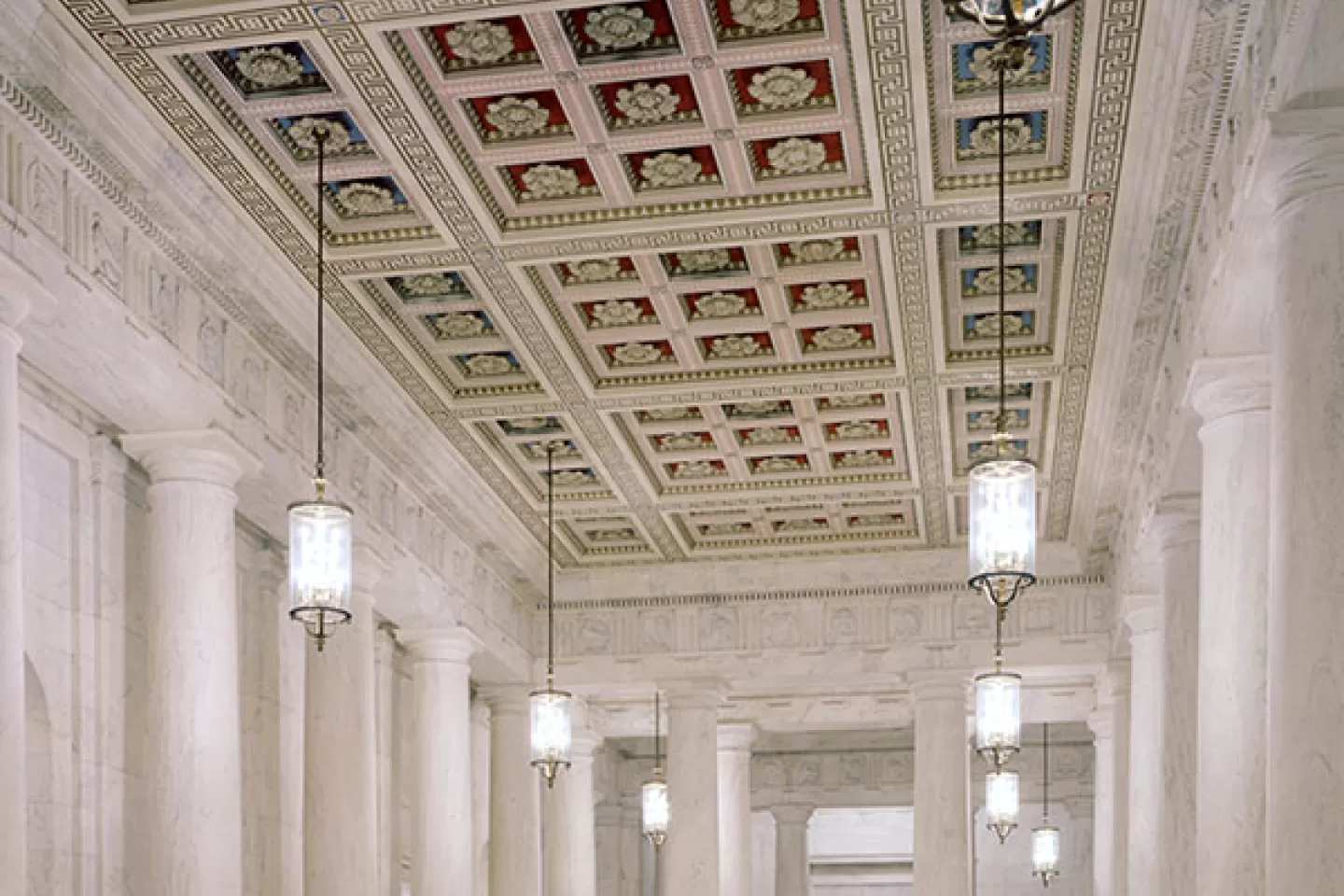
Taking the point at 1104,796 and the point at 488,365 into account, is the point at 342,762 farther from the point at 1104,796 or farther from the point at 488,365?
the point at 1104,796

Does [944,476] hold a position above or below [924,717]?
above

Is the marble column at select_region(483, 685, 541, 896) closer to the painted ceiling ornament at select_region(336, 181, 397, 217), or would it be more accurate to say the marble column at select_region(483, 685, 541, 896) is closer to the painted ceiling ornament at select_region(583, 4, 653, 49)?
the painted ceiling ornament at select_region(336, 181, 397, 217)

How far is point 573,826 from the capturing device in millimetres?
26469

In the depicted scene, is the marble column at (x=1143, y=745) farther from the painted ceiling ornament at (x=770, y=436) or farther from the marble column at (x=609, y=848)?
the marble column at (x=609, y=848)

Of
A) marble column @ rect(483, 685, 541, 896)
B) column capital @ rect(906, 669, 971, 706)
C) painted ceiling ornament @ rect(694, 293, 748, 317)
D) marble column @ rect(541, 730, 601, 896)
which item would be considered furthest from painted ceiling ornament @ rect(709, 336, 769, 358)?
marble column @ rect(541, 730, 601, 896)

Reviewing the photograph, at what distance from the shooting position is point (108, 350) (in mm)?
12188

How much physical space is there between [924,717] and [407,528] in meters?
7.36

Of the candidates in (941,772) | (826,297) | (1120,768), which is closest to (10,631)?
(826,297)

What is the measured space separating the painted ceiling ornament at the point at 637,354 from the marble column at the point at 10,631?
6318 mm

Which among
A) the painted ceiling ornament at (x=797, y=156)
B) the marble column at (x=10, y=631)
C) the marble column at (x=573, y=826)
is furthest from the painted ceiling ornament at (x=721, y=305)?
the marble column at (x=573, y=826)

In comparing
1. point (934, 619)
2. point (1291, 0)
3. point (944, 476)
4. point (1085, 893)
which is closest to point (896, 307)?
point (944, 476)

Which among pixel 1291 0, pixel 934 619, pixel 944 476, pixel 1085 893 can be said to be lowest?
pixel 1085 893

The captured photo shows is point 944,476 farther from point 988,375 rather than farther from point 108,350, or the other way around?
point 108,350

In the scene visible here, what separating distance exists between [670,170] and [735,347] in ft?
11.9
